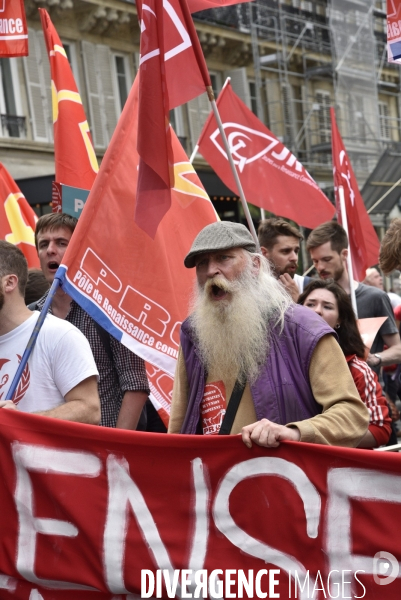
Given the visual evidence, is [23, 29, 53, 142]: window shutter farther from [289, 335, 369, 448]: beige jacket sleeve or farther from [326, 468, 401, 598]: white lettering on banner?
[326, 468, 401, 598]: white lettering on banner

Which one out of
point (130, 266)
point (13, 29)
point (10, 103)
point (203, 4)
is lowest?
point (130, 266)

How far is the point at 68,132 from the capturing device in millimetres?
6598

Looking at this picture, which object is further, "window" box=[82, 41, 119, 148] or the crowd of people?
"window" box=[82, 41, 119, 148]

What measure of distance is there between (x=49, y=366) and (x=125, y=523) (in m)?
0.66

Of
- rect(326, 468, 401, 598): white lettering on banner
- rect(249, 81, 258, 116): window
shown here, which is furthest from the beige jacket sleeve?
rect(249, 81, 258, 116): window

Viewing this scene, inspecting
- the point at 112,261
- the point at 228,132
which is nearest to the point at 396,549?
the point at 112,261

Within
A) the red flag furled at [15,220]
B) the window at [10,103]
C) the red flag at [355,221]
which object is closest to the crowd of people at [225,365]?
the red flag furled at [15,220]

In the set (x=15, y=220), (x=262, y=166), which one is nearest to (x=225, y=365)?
(x=15, y=220)

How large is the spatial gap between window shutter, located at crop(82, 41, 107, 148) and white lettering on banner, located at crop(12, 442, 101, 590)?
20467mm

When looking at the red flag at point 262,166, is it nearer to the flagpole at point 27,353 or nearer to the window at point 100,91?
the flagpole at point 27,353

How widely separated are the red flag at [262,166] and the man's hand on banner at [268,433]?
545cm

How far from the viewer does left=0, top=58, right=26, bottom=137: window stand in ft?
71.0

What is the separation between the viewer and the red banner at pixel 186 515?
331cm

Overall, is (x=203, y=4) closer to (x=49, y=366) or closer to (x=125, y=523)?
(x=49, y=366)
